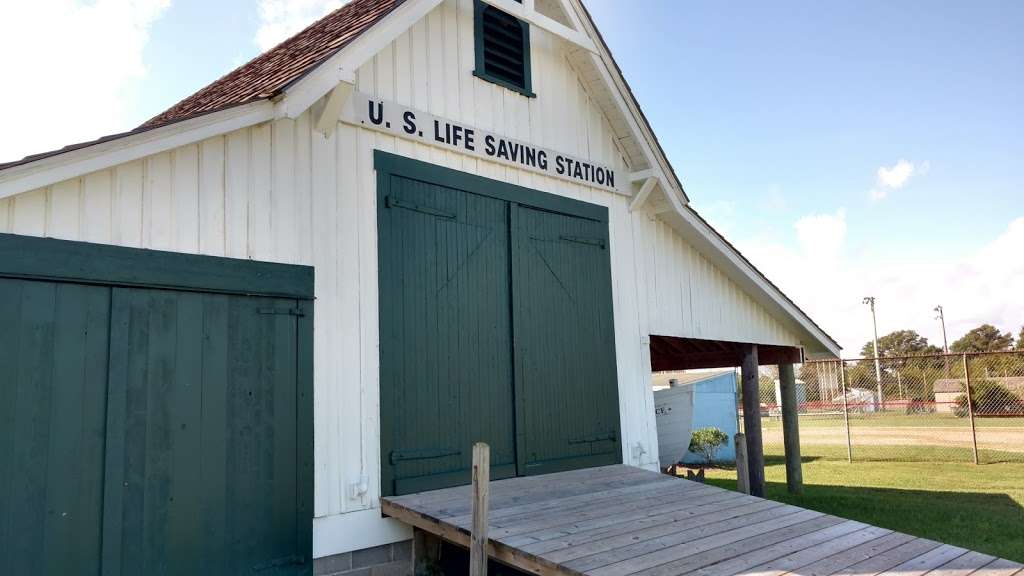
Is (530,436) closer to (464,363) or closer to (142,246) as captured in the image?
(464,363)

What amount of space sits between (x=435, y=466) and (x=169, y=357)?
7.83 feet

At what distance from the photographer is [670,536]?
5.10m

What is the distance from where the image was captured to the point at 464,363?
6672mm

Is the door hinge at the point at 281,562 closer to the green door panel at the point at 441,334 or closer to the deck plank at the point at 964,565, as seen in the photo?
the green door panel at the point at 441,334

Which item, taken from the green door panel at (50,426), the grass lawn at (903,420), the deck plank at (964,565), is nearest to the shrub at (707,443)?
the grass lawn at (903,420)

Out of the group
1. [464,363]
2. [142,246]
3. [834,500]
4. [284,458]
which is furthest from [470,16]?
[834,500]

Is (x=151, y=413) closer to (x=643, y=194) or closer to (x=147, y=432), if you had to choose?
(x=147, y=432)

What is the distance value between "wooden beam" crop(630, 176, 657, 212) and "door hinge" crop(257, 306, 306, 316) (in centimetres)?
451

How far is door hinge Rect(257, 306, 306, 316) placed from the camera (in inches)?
213

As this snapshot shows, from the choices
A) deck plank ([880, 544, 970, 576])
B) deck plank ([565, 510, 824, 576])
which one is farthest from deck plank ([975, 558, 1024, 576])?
deck plank ([565, 510, 824, 576])

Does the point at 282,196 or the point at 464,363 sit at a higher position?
the point at 282,196

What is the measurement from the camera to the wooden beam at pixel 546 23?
6956 millimetres

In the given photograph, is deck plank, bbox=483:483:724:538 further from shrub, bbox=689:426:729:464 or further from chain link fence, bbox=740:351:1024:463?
shrub, bbox=689:426:729:464

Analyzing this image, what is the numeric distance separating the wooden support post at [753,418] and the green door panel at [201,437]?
7505 millimetres
